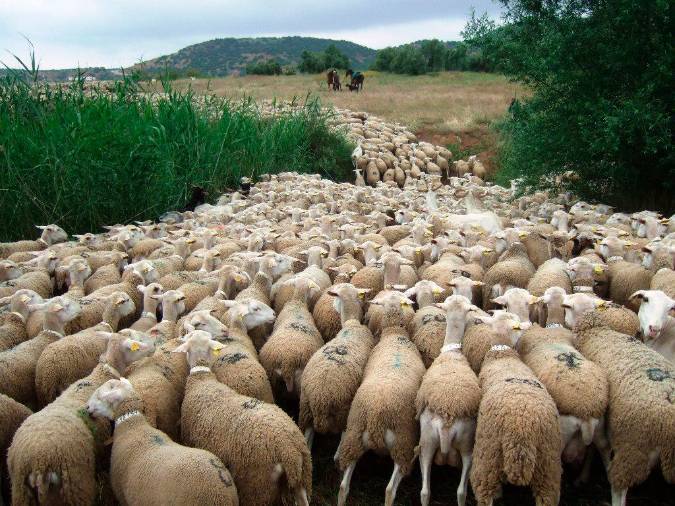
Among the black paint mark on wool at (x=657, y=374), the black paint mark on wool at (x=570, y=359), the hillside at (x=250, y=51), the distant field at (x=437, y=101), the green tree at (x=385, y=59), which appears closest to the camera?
the black paint mark on wool at (x=657, y=374)

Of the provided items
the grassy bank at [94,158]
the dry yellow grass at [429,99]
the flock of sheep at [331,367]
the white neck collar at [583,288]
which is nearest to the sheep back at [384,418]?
the flock of sheep at [331,367]

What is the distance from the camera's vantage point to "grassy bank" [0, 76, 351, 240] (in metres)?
8.98

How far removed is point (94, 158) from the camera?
9391 millimetres

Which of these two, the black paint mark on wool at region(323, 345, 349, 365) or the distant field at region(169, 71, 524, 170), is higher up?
the distant field at region(169, 71, 524, 170)

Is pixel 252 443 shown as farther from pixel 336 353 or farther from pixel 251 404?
pixel 336 353

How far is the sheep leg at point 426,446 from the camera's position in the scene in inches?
152

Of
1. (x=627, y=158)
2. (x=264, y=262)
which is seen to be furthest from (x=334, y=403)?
(x=627, y=158)

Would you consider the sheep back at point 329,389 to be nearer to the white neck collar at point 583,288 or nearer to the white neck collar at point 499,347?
the white neck collar at point 499,347

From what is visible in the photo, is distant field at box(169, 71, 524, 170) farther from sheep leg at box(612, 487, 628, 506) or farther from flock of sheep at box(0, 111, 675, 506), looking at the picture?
sheep leg at box(612, 487, 628, 506)

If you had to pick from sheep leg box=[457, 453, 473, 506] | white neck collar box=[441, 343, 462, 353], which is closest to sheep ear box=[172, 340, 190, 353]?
white neck collar box=[441, 343, 462, 353]

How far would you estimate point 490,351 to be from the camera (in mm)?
4590

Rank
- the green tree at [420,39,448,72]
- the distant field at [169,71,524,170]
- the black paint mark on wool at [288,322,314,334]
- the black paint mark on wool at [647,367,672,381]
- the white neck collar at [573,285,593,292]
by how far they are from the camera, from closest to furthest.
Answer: the black paint mark on wool at [647,367,672,381], the black paint mark on wool at [288,322,314,334], the white neck collar at [573,285,593,292], the distant field at [169,71,524,170], the green tree at [420,39,448,72]

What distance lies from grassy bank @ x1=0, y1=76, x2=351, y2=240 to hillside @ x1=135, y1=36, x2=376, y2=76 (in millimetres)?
96847

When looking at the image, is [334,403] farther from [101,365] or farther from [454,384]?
[101,365]
